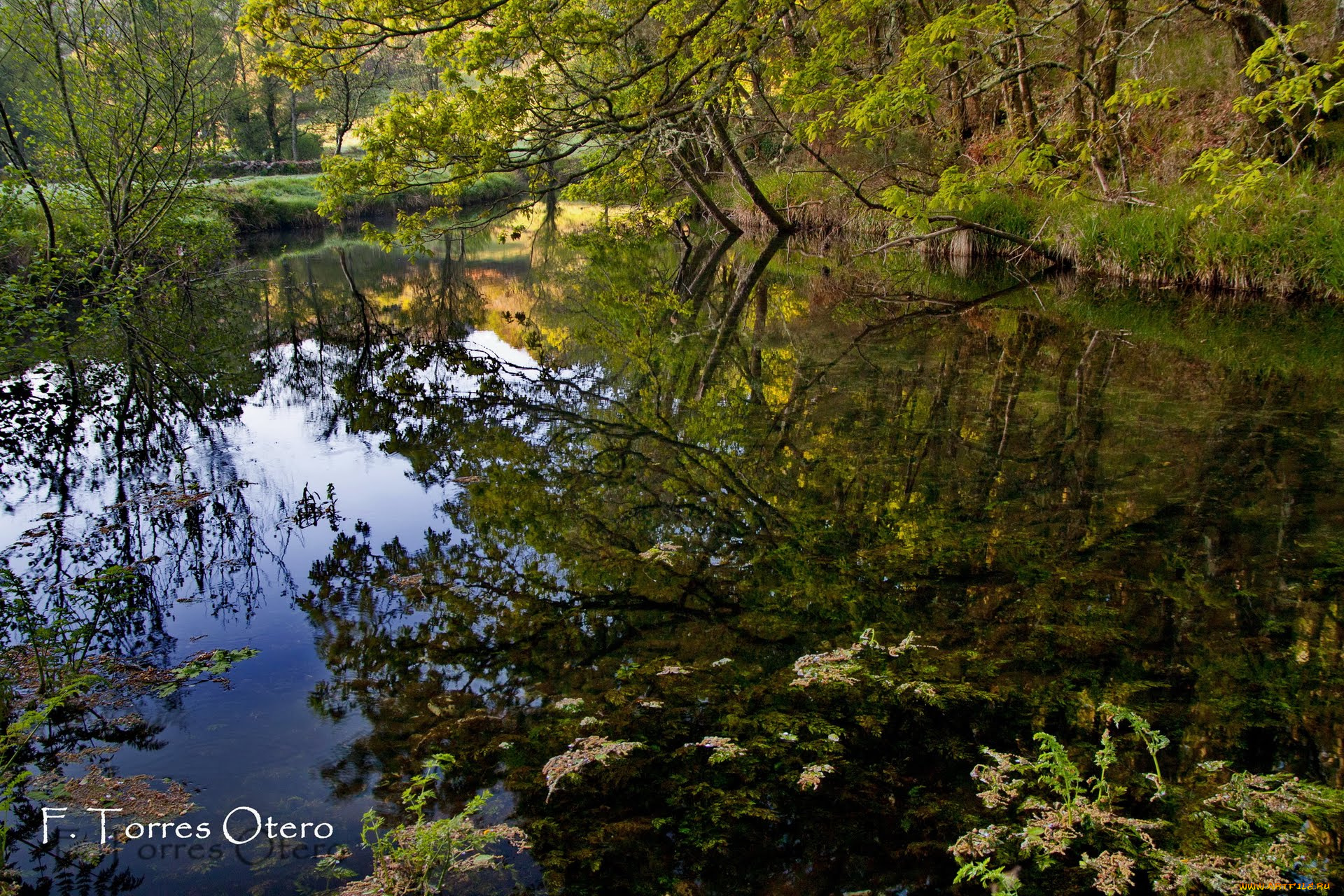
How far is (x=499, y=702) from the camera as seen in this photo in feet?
11.4

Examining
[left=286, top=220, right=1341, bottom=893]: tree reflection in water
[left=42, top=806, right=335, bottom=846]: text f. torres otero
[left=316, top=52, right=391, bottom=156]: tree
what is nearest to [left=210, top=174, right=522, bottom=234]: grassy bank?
[left=316, top=52, right=391, bottom=156]: tree

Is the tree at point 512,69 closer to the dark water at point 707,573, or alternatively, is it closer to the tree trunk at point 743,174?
the tree trunk at point 743,174

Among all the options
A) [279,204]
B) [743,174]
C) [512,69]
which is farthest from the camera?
[279,204]

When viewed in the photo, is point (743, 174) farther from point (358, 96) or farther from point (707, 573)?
point (358, 96)

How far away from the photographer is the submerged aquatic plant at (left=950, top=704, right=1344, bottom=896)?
2295mm

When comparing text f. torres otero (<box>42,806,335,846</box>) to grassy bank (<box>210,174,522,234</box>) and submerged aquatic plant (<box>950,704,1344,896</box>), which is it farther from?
grassy bank (<box>210,174,522,234</box>)

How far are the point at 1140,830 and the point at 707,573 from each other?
2520 mm

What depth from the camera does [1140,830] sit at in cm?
248

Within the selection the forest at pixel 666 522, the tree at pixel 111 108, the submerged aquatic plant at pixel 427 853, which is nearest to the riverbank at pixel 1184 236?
the forest at pixel 666 522

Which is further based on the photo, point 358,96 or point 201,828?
point 358,96

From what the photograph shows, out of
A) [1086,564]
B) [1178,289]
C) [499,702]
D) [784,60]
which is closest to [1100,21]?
[1178,289]

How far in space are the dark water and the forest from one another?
30mm

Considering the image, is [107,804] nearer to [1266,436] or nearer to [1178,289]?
[1266,436]

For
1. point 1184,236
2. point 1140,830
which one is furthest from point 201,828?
point 1184,236
